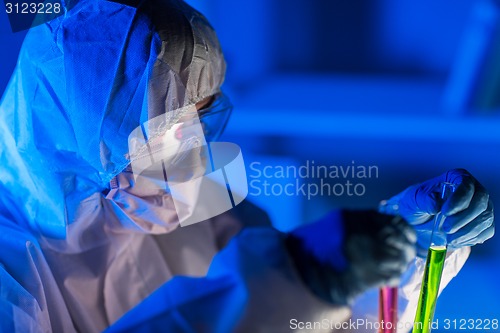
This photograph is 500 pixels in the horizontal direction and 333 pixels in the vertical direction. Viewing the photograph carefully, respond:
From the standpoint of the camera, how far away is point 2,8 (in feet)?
3.20

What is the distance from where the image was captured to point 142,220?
3.51ft

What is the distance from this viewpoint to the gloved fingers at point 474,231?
89cm

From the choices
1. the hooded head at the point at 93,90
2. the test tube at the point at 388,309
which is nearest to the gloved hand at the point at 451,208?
the test tube at the point at 388,309

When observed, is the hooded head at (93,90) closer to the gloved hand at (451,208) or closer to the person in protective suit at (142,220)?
the person in protective suit at (142,220)

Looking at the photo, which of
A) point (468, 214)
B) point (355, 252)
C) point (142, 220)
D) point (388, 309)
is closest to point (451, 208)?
point (468, 214)

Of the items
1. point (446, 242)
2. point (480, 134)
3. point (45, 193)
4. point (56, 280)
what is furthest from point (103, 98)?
point (480, 134)

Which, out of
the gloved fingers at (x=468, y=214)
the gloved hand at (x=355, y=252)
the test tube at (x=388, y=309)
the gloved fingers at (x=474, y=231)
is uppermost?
the gloved hand at (x=355, y=252)

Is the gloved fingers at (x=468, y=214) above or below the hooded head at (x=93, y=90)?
below

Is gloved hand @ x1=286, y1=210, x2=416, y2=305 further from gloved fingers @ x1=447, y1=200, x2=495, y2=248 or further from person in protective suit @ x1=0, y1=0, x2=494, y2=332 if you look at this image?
gloved fingers @ x1=447, y1=200, x2=495, y2=248

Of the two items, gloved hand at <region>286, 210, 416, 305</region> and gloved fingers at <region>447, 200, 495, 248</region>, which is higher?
gloved hand at <region>286, 210, 416, 305</region>

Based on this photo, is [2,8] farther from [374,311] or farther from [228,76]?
[374,311]

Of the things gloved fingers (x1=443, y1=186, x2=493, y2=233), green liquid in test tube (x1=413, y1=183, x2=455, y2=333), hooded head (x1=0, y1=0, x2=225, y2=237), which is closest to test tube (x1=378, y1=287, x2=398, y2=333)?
green liquid in test tube (x1=413, y1=183, x2=455, y2=333)

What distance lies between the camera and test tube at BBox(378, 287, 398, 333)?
823mm

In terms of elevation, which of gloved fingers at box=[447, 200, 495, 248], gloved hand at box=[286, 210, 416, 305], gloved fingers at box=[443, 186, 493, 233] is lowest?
gloved fingers at box=[447, 200, 495, 248]
